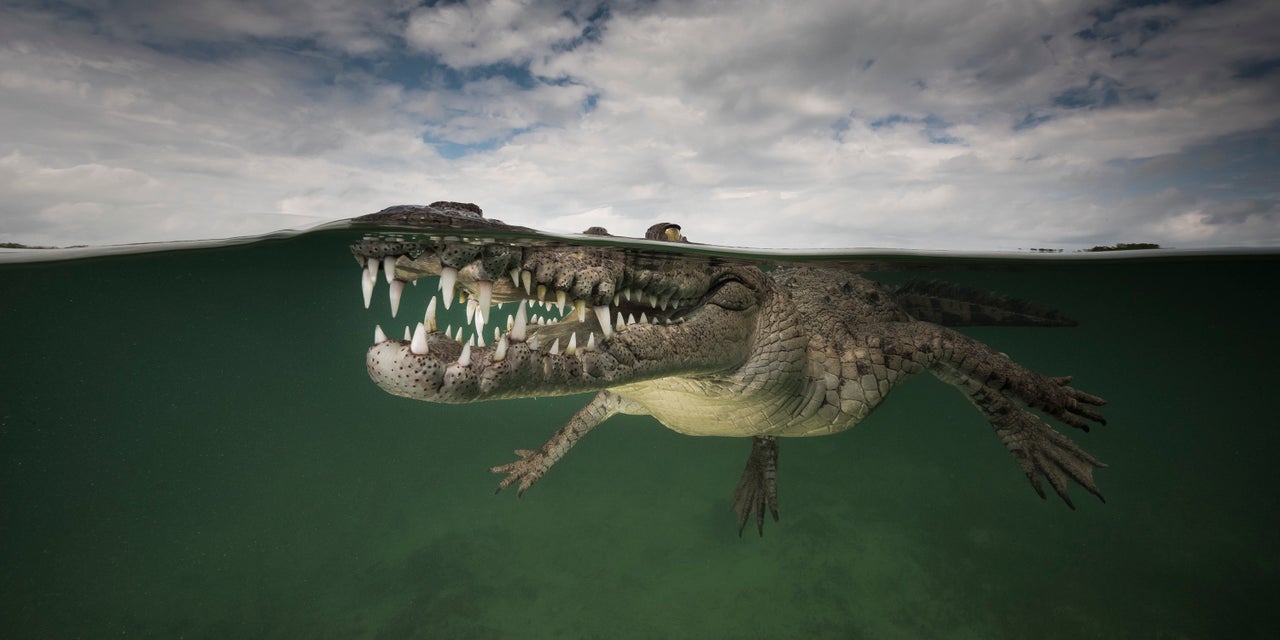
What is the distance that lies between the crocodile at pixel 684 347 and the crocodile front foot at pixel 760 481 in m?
1.19

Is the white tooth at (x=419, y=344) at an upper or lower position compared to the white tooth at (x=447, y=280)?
lower

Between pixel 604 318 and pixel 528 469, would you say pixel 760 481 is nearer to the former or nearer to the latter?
pixel 528 469

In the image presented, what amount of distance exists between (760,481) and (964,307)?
3.12m

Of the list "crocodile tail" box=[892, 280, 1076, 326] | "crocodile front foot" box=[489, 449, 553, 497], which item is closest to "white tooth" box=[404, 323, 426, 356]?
"crocodile front foot" box=[489, 449, 553, 497]

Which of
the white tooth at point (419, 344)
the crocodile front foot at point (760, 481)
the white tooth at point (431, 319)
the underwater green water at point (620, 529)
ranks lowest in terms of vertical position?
the underwater green water at point (620, 529)

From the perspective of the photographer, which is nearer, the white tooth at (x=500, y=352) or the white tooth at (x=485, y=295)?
the white tooth at (x=500, y=352)

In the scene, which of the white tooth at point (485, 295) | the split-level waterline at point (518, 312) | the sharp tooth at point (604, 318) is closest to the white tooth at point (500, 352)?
the split-level waterline at point (518, 312)

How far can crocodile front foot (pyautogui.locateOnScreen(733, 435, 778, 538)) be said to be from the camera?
5.35 metres

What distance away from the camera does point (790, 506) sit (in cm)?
883

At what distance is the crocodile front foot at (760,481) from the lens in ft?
17.5

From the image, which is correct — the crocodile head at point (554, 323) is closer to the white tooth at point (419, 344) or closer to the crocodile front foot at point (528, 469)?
the white tooth at point (419, 344)

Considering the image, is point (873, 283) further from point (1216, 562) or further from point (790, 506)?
point (1216, 562)

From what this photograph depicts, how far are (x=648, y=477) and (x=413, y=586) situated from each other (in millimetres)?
4468

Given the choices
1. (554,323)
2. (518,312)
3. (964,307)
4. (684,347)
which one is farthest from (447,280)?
(964,307)
